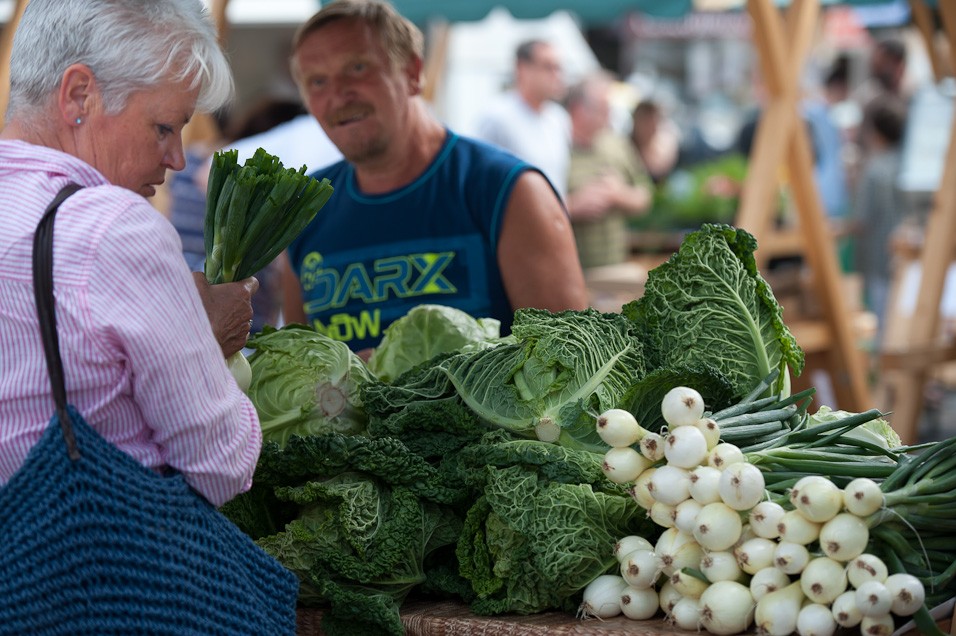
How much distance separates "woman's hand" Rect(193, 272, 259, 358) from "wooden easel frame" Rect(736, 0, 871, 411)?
340 centimetres

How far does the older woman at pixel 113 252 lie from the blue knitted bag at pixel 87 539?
4 cm

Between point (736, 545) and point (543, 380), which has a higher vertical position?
point (543, 380)

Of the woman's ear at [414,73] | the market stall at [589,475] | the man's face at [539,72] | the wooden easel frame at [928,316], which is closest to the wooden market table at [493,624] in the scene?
the market stall at [589,475]

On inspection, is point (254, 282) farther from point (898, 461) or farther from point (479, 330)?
point (898, 461)

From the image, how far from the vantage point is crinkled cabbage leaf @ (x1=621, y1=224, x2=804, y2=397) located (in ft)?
7.47

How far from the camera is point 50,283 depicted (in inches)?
62.9

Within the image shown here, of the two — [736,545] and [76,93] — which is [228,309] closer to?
[76,93]

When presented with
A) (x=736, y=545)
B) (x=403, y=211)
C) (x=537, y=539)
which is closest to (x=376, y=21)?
(x=403, y=211)

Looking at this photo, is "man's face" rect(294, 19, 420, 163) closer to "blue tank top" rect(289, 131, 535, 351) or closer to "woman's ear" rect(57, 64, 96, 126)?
"blue tank top" rect(289, 131, 535, 351)

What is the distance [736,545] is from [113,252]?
115cm

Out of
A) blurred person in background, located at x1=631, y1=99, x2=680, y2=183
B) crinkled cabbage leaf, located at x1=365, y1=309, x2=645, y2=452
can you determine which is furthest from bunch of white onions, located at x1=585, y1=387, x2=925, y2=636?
blurred person in background, located at x1=631, y1=99, x2=680, y2=183

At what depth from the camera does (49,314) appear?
1.60m

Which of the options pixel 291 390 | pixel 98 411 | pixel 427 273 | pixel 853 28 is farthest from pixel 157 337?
pixel 853 28

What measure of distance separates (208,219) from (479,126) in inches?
249
